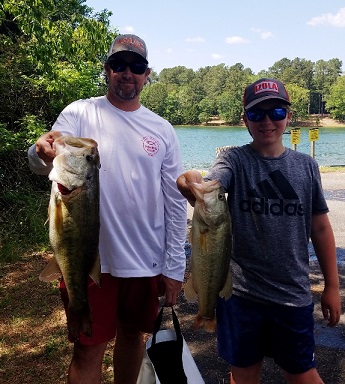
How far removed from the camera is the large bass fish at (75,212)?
1934 mm

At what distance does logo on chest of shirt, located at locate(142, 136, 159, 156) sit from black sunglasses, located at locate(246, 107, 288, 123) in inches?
24.3

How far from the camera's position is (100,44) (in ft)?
24.4

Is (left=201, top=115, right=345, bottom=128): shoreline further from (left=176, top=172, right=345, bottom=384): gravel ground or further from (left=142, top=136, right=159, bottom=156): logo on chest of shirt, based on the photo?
(left=142, top=136, right=159, bottom=156): logo on chest of shirt

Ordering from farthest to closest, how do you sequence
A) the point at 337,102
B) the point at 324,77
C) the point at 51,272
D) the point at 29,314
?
the point at 324,77 → the point at 337,102 → the point at 29,314 → the point at 51,272

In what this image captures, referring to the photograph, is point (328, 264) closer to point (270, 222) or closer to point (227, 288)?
point (270, 222)

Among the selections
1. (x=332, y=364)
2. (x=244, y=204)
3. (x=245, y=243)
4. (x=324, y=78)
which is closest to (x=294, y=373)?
(x=245, y=243)

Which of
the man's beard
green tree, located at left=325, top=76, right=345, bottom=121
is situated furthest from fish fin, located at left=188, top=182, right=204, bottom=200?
green tree, located at left=325, top=76, right=345, bottom=121

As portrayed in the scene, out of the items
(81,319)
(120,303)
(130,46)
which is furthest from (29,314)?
(130,46)

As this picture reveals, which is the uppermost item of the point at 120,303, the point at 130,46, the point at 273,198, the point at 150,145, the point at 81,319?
the point at 130,46

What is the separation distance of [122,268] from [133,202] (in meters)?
0.41

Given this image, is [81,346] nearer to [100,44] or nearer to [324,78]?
[100,44]

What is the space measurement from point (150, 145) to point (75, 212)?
2.82 ft

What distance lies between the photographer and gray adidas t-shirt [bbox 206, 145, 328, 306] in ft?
8.02

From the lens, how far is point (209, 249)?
2053mm
